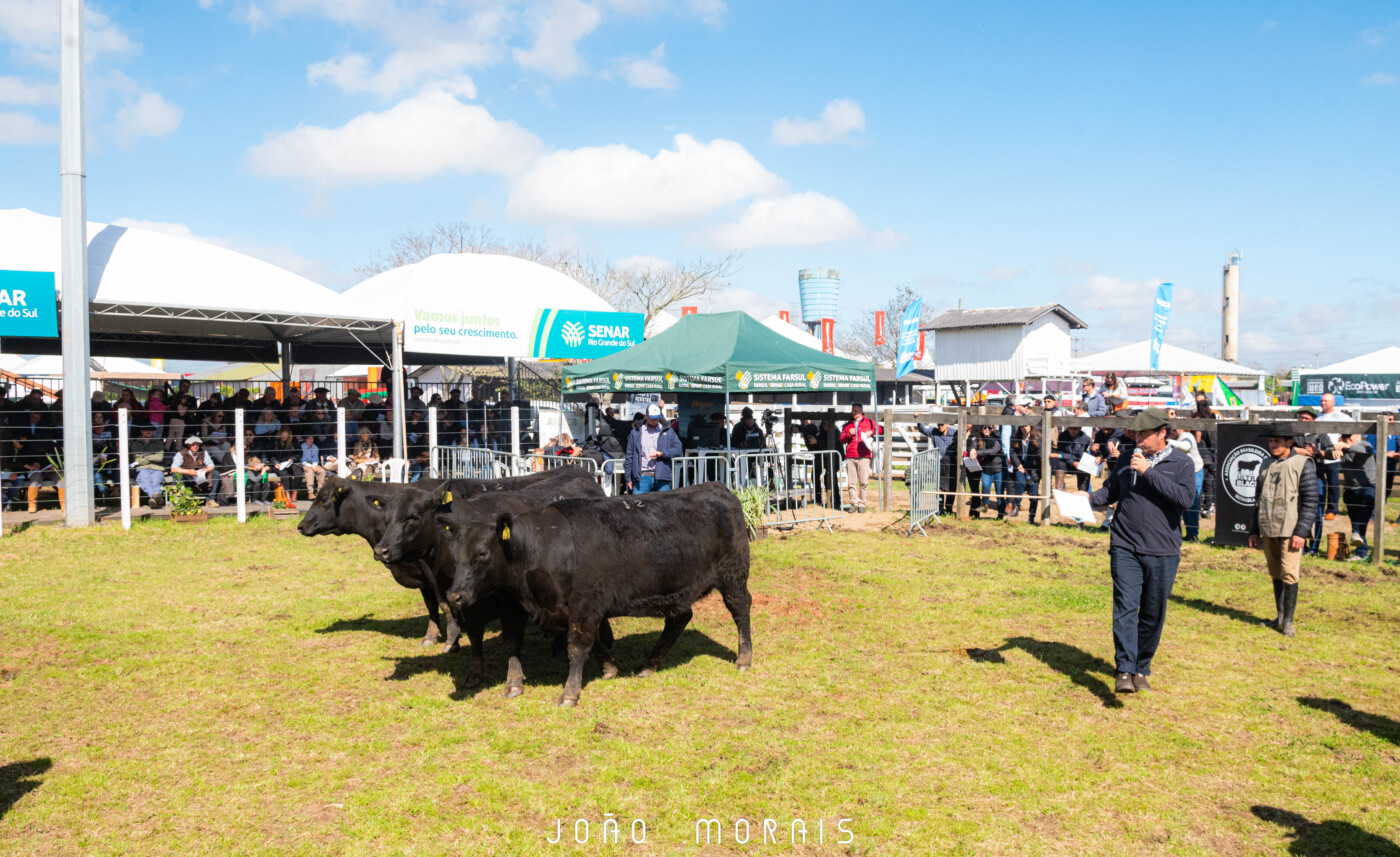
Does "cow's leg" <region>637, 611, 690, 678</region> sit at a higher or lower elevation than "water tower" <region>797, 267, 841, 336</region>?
lower

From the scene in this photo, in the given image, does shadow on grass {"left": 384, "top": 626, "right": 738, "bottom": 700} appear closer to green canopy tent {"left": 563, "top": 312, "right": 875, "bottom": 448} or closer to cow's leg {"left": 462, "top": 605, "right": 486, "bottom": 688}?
cow's leg {"left": 462, "top": 605, "right": 486, "bottom": 688}

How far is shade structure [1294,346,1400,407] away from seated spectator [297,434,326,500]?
121 feet

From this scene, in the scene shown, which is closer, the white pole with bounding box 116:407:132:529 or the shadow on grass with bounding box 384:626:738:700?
the shadow on grass with bounding box 384:626:738:700

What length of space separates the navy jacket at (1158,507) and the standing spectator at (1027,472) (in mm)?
8492

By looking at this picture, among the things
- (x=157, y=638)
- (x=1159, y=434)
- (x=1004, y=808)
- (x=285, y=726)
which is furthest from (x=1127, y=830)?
(x=157, y=638)

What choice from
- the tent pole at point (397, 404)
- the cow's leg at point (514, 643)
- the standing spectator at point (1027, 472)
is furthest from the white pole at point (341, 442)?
the standing spectator at point (1027, 472)

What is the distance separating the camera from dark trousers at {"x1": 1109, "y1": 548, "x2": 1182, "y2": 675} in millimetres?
6328

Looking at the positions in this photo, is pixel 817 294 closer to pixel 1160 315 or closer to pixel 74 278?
pixel 1160 315

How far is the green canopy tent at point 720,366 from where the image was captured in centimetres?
1423

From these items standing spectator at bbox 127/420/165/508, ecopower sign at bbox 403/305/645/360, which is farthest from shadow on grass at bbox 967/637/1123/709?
standing spectator at bbox 127/420/165/508

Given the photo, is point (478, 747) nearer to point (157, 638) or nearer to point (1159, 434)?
point (157, 638)

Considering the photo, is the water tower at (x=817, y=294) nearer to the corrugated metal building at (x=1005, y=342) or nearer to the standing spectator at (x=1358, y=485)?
the corrugated metal building at (x=1005, y=342)

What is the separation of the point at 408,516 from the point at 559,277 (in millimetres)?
13982

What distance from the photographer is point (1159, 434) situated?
257 inches
